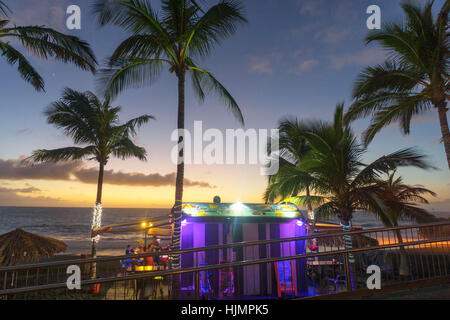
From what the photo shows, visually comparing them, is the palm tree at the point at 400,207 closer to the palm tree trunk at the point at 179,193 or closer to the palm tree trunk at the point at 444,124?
the palm tree trunk at the point at 444,124

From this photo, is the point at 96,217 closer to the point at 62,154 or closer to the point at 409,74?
the point at 62,154

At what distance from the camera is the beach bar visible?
975 centimetres

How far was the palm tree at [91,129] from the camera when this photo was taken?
45.8 feet

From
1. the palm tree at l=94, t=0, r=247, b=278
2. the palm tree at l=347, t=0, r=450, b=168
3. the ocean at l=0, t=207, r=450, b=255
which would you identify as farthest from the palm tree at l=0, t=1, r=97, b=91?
the palm tree at l=347, t=0, r=450, b=168

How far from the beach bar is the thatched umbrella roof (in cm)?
643

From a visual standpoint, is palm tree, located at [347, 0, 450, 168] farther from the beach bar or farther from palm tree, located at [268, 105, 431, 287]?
the beach bar

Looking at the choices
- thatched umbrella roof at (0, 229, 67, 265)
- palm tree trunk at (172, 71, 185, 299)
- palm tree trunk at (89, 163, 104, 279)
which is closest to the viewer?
palm tree trunk at (172, 71, 185, 299)

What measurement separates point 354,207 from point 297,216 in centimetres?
235

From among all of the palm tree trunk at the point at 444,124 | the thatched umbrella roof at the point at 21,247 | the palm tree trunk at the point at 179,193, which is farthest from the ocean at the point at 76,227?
the thatched umbrella roof at the point at 21,247

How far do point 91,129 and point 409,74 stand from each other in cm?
1472

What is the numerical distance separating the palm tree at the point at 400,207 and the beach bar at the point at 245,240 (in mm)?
2803

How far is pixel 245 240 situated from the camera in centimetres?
1004

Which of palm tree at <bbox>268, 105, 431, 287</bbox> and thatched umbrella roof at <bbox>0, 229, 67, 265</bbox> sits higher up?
palm tree at <bbox>268, 105, 431, 287</bbox>
